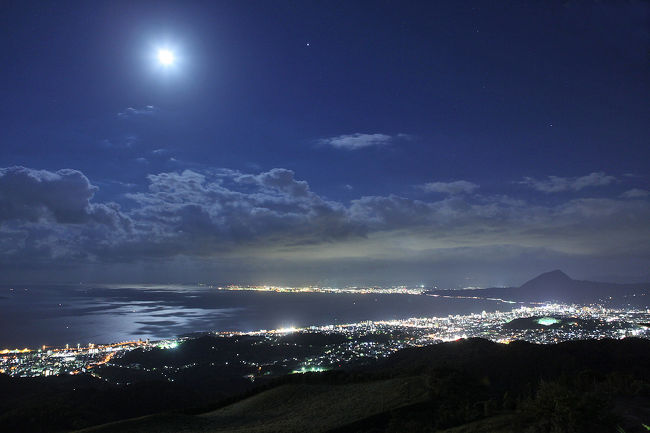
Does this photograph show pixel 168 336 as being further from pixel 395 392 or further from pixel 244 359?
pixel 395 392

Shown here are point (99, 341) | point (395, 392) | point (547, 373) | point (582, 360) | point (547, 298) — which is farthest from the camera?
point (547, 298)

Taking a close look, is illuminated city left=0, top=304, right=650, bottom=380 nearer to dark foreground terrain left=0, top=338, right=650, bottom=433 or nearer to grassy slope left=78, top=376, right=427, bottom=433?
dark foreground terrain left=0, top=338, right=650, bottom=433

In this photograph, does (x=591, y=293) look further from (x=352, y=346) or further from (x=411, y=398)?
(x=411, y=398)

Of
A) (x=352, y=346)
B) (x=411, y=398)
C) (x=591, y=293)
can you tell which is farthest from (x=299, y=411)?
(x=591, y=293)

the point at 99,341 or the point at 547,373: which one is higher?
the point at 547,373

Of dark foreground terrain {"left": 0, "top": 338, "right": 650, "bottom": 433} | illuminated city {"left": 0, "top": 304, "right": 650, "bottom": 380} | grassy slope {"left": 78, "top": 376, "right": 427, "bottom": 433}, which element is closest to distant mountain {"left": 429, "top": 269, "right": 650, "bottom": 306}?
illuminated city {"left": 0, "top": 304, "right": 650, "bottom": 380}

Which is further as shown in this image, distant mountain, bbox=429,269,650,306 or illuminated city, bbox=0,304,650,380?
distant mountain, bbox=429,269,650,306

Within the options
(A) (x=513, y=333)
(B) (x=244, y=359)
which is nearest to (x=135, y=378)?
(B) (x=244, y=359)
